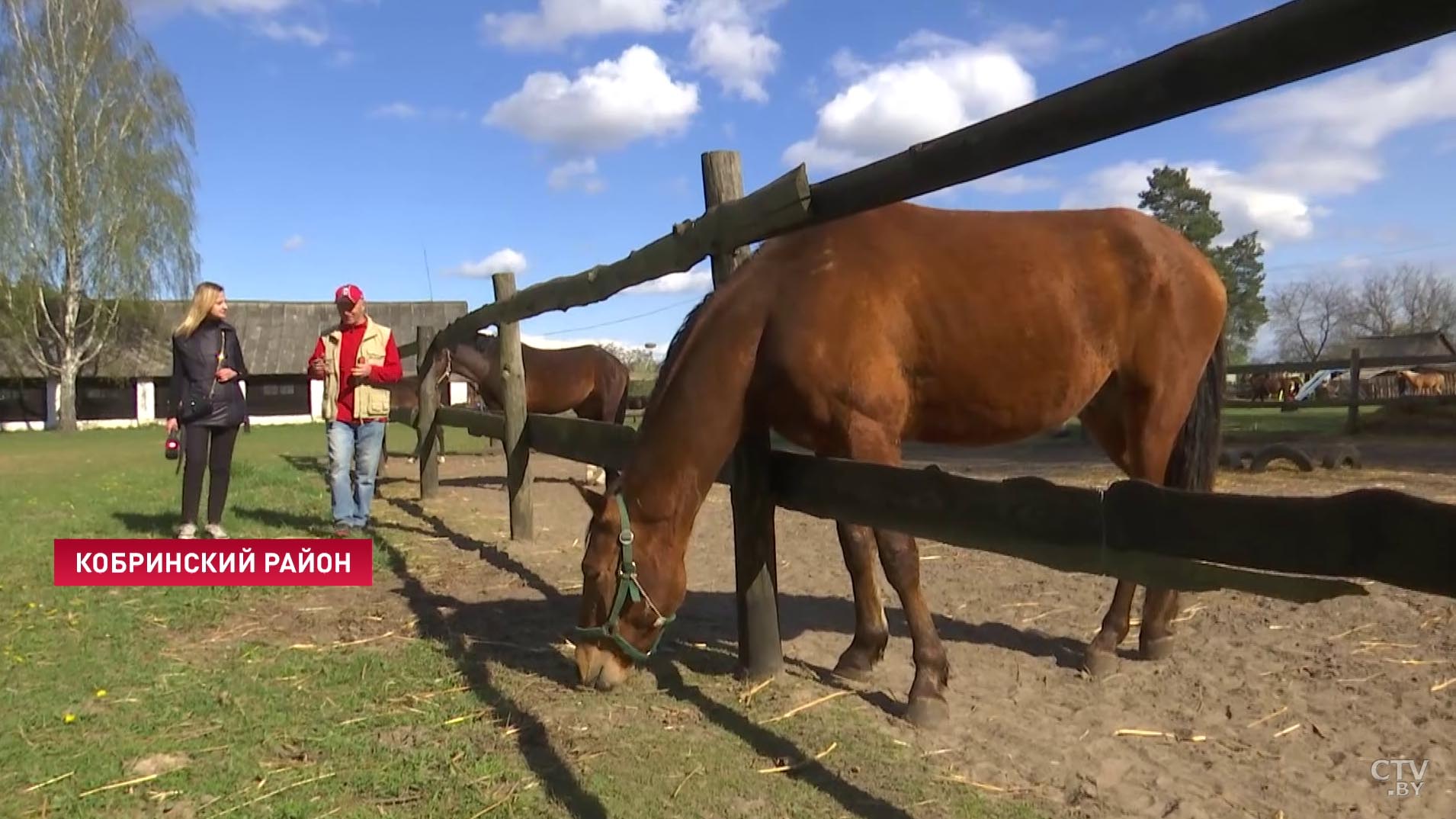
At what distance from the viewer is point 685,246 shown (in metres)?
3.77

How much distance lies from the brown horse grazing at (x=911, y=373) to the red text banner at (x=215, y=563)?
2870 millimetres

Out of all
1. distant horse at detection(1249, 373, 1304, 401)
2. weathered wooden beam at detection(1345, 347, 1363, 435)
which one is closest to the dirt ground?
weathered wooden beam at detection(1345, 347, 1363, 435)

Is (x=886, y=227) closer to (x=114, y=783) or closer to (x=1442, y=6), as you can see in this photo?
(x=1442, y=6)

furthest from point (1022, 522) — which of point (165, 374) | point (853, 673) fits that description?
point (165, 374)

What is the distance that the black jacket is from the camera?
6051mm

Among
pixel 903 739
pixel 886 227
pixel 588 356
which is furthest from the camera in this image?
pixel 588 356

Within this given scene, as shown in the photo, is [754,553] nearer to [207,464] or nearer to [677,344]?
[677,344]

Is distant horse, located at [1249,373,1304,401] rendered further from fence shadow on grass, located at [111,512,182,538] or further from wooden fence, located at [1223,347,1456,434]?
fence shadow on grass, located at [111,512,182,538]

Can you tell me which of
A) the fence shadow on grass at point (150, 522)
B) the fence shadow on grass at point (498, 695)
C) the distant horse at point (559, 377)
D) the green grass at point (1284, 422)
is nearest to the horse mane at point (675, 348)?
the fence shadow on grass at point (498, 695)

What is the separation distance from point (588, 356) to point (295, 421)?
29.7 metres

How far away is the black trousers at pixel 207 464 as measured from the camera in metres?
6.04

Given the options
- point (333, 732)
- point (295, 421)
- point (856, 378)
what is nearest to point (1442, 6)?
point (856, 378)

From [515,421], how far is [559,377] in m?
5.73

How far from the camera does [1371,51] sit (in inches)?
54.5
